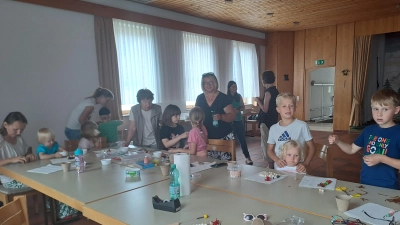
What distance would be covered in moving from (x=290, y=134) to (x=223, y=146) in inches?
27.5

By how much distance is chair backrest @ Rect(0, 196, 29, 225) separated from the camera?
4.89ft

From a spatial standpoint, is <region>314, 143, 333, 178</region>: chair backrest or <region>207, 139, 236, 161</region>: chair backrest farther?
<region>207, 139, 236, 161</region>: chair backrest

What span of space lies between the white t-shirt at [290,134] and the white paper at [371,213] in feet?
3.10

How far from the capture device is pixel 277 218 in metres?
1.37

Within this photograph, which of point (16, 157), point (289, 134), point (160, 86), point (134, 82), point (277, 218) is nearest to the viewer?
point (277, 218)

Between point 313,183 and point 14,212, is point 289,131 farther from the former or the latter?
point 14,212

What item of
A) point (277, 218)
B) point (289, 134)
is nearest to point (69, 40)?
point (289, 134)

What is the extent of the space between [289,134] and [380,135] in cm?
64

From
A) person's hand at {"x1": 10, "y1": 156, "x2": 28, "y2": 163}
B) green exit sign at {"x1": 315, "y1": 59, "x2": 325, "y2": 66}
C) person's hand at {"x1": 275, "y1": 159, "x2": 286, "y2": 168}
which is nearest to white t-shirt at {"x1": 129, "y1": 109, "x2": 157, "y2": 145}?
person's hand at {"x1": 10, "y1": 156, "x2": 28, "y2": 163}

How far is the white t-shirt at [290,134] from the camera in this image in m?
2.40

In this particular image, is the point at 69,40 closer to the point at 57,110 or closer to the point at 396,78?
the point at 57,110

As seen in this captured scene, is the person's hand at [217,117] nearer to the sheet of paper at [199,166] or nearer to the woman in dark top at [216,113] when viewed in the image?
the woman in dark top at [216,113]

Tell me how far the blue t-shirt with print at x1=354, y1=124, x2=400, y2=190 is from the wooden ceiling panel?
13.8 ft

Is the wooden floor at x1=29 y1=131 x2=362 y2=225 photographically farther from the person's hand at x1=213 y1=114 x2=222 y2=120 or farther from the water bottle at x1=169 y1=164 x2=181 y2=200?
the water bottle at x1=169 y1=164 x2=181 y2=200
